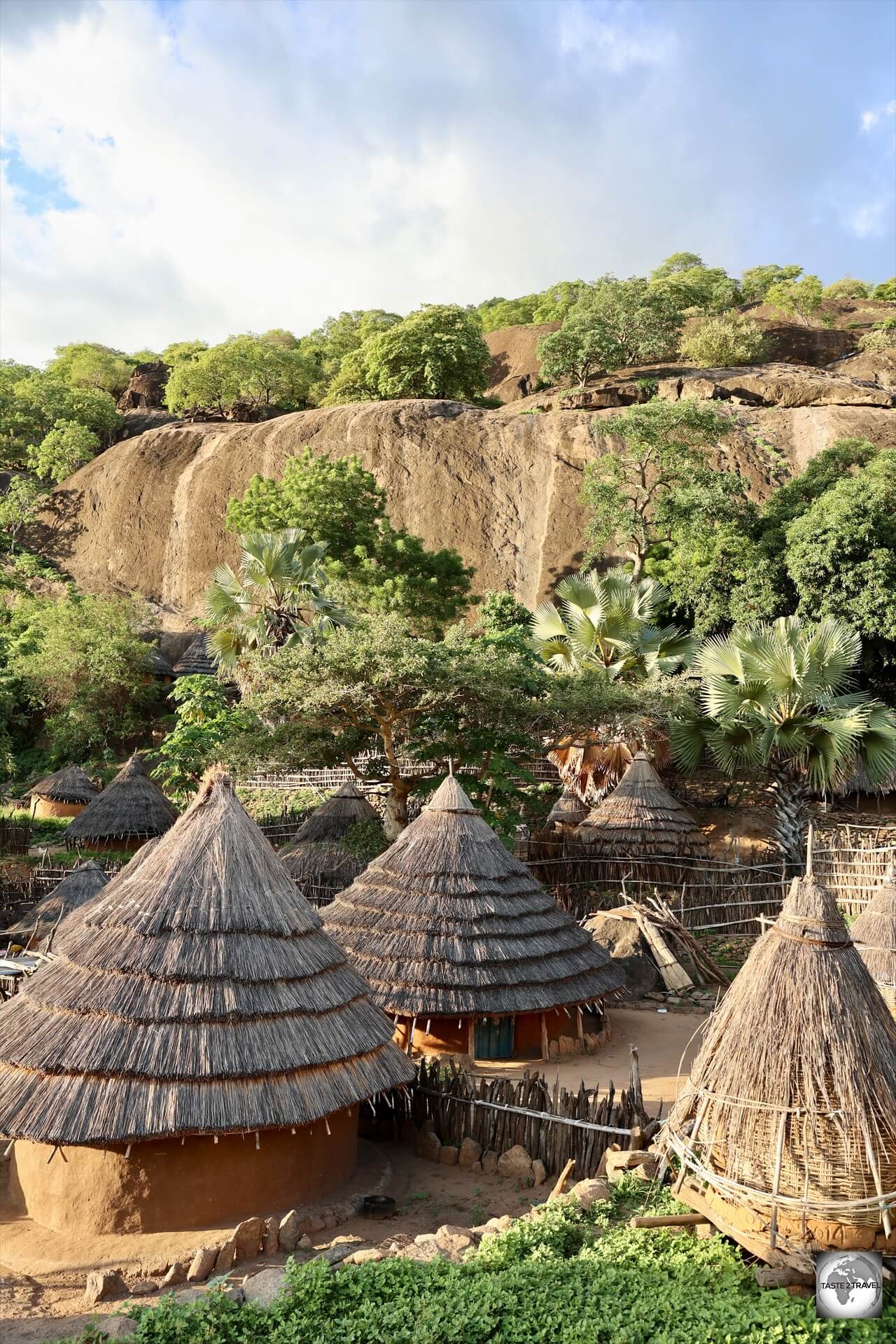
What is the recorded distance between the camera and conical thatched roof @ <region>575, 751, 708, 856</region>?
695 inches

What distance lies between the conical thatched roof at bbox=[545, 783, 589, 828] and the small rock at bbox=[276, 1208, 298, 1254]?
12549 mm

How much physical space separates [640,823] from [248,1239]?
39.8ft

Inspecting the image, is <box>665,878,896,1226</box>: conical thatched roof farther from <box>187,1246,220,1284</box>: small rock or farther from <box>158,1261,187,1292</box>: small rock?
<box>158,1261,187,1292</box>: small rock

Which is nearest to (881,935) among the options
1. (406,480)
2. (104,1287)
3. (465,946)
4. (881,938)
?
(881,938)

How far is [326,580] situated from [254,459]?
1382 cm

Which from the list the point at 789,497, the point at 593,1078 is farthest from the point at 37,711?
the point at 593,1078

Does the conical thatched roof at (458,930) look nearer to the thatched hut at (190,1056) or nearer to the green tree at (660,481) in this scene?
the thatched hut at (190,1056)

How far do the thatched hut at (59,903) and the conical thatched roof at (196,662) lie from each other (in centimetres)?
1338

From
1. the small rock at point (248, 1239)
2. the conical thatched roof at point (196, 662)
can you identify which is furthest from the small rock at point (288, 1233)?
the conical thatched roof at point (196, 662)

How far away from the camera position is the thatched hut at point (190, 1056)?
7.26 metres

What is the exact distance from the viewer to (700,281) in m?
45.0

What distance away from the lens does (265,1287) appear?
5.98 metres

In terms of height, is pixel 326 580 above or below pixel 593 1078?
above

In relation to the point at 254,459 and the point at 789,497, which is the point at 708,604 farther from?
the point at 254,459
